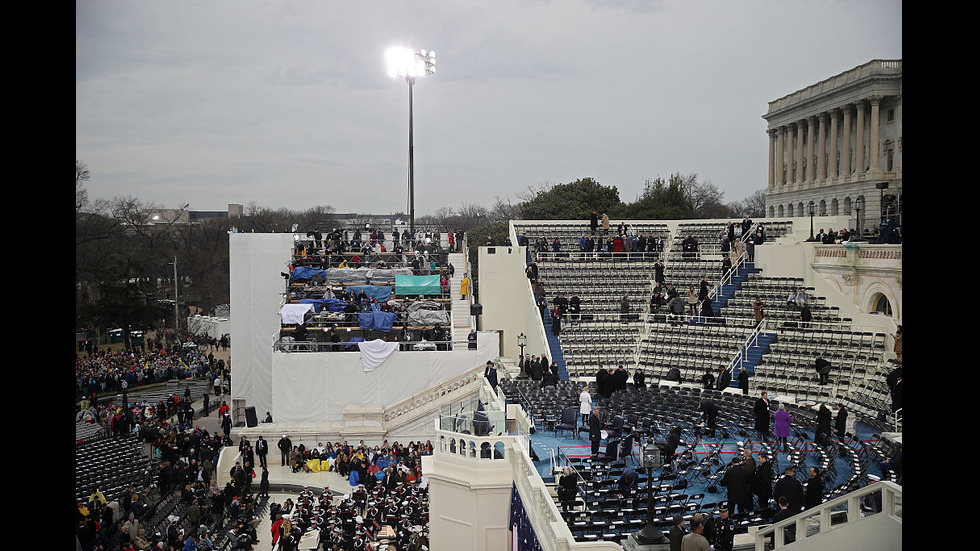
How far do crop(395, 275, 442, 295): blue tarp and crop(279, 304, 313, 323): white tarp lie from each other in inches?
157

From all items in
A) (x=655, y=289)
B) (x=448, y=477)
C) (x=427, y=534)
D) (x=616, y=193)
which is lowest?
(x=427, y=534)

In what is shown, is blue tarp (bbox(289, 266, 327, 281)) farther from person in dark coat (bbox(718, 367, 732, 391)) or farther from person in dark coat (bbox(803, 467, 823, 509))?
person in dark coat (bbox(803, 467, 823, 509))

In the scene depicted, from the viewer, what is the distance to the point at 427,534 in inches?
556

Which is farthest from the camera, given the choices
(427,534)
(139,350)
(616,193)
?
(616,193)

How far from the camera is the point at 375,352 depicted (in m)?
22.8

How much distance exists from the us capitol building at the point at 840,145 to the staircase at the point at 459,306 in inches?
700

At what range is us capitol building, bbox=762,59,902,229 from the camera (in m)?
38.2

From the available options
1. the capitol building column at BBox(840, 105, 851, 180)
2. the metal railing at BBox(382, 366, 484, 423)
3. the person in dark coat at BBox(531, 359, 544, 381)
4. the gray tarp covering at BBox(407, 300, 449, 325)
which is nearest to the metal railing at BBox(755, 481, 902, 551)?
the person in dark coat at BBox(531, 359, 544, 381)

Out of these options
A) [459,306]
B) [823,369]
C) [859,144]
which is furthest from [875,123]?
[823,369]

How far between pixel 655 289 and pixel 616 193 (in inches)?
938

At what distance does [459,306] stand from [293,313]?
18.9ft

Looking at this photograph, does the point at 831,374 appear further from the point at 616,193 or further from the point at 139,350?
the point at 616,193

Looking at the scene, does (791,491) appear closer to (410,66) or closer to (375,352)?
(375,352)
